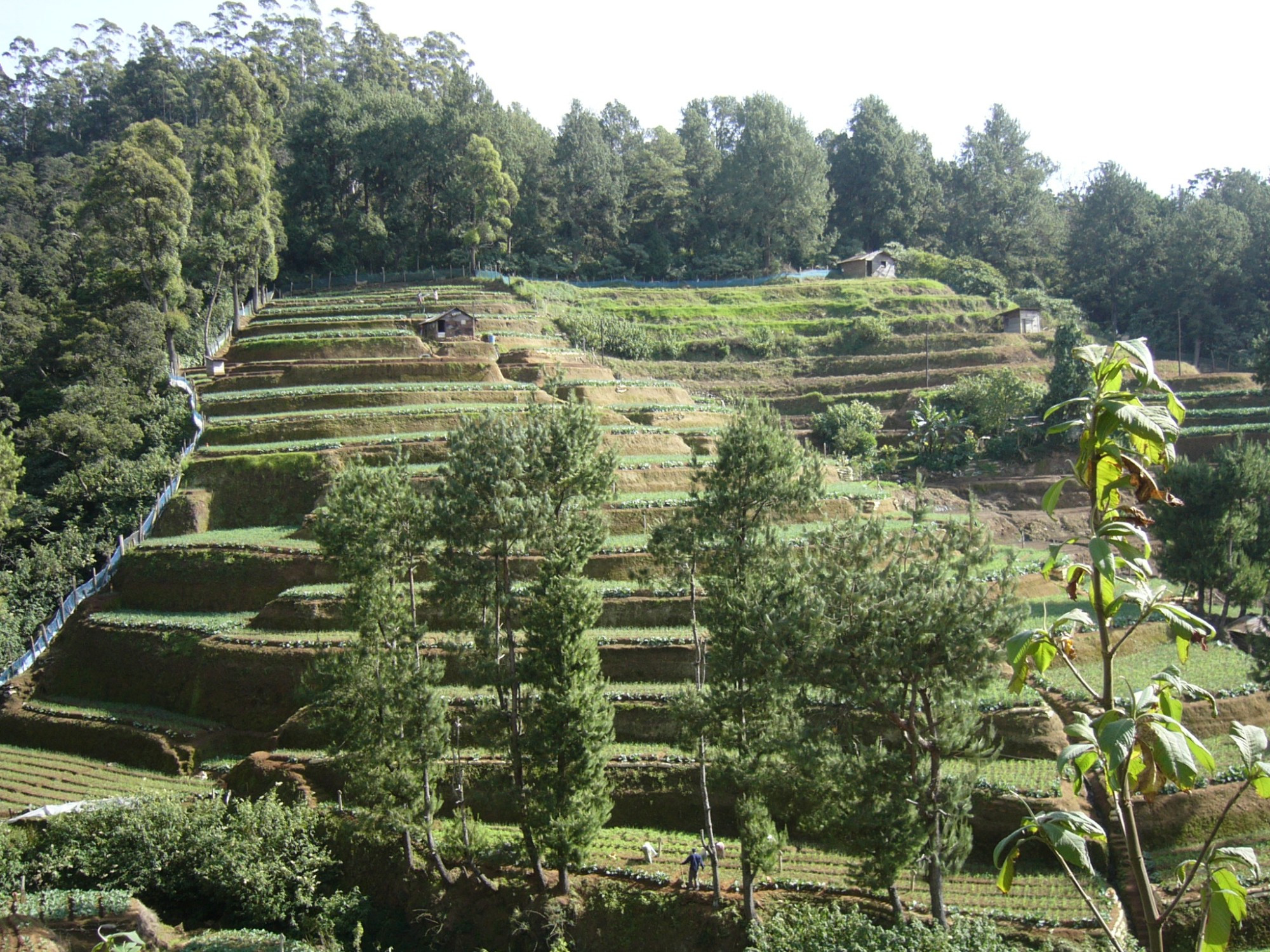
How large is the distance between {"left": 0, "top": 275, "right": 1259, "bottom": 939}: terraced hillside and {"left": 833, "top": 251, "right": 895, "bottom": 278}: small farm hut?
1300 centimetres

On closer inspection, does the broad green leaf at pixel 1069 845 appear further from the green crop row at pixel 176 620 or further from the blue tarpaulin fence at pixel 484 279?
the blue tarpaulin fence at pixel 484 279

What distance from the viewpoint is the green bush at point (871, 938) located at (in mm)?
11008

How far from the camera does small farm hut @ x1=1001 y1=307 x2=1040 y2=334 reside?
66.2 metres

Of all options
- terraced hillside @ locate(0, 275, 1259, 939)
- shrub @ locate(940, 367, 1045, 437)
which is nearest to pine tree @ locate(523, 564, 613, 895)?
terraced hillside @ locate(0, 275, 1259, 939)

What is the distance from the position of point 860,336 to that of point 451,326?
1140 inches

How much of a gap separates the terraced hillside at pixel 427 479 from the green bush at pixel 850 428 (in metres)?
3.03

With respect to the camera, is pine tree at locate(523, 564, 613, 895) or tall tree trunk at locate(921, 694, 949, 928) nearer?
tall tree trunk at locate(921, 694, 949, 928)

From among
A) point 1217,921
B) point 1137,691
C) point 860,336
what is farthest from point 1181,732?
point 860,336

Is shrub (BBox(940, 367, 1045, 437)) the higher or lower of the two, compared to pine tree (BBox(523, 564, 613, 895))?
higher

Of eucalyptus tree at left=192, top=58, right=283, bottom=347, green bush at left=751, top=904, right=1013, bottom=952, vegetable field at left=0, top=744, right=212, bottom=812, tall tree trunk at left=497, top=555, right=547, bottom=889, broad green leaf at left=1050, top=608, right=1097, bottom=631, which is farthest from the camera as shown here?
eucalyptus tree at left=192, top=58, right=283, bottom=347

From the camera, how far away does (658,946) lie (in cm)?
Result: 2081

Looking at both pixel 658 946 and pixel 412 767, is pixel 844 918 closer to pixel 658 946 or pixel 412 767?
pixel 658 946

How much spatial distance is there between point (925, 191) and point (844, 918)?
3401 inches

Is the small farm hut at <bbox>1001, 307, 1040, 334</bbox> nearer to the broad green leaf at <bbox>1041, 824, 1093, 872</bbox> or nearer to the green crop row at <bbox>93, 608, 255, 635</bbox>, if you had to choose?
the green crop row at <bbox>93, 608, 255, 635</bbox>
